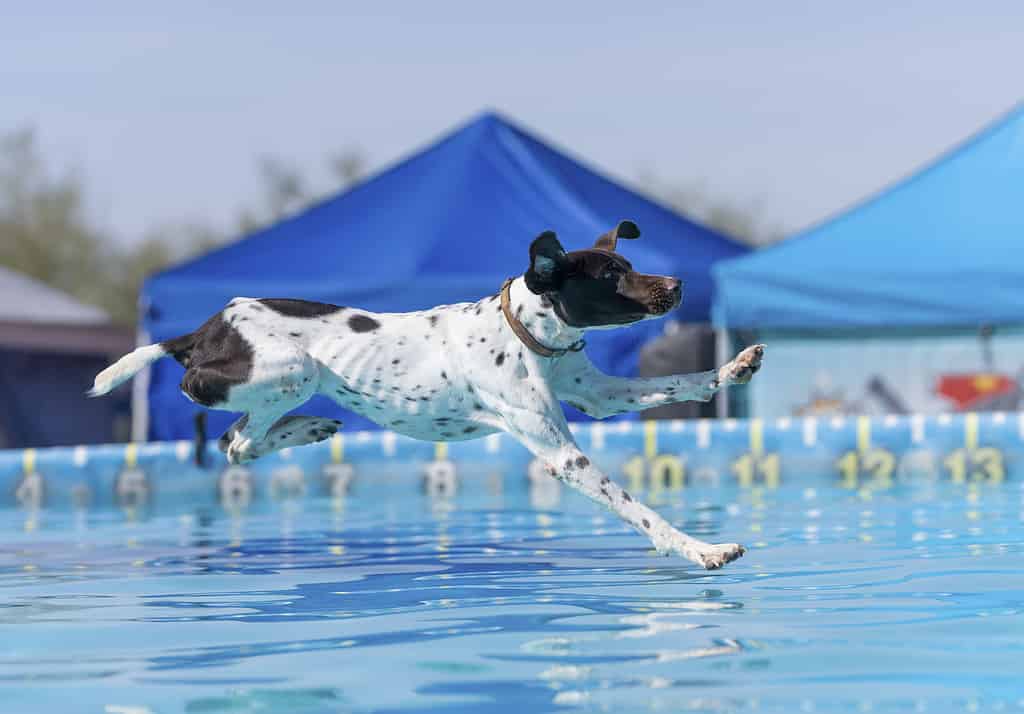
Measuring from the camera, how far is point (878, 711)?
10.1 ft

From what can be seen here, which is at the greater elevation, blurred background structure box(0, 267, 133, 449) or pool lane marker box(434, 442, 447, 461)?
blurred background structure box(0, 267, 133, 449)

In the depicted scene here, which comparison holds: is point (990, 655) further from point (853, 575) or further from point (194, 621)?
point (194, 621)

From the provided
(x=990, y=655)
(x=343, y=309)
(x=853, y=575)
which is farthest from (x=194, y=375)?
(x=990, y=655)

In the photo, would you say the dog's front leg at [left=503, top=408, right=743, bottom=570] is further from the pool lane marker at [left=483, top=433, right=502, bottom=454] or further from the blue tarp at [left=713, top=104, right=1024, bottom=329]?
the blue tarp at [left=713, top=104, right=1024, bottom=329]

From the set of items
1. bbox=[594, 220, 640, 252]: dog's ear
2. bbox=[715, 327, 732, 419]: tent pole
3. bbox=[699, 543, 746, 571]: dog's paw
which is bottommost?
bbox=[699, 543, 746, 571]: dog's paw

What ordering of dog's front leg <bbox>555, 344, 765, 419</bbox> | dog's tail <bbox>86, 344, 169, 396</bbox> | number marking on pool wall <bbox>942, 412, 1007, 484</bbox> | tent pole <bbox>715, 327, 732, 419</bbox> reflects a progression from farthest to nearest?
1. tent pole <bbox>715, 327, 732, 419</bbox>
2. number marking on pool wall <bbox>942, 412, 1007, 484</bbox>
3. dog's tail <bbox>86, 344, 169, 396</bbox>
4. dog's front leg <bbox>555, 344, 765, 419</bbox>

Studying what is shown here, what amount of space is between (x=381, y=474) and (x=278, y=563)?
420cm

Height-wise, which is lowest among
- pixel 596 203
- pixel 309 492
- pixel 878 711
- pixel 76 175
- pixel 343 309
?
pixel 878 711

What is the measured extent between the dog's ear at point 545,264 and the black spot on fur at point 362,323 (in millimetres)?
938

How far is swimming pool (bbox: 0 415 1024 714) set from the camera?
3369mm

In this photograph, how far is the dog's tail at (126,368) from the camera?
21.4ft

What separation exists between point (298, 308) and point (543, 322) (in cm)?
130

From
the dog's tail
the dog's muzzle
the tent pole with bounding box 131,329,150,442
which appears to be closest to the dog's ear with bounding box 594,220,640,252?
the dog's muzzle

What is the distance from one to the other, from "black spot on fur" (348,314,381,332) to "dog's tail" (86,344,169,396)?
0.85m
